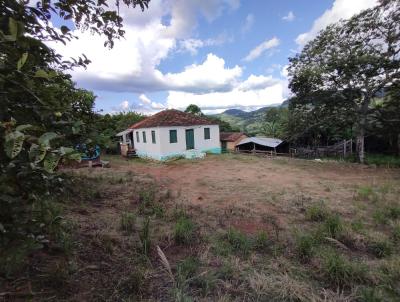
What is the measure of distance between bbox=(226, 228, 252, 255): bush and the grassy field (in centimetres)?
2

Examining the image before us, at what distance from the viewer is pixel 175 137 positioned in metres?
18.8

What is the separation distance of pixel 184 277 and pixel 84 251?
1.24 metres

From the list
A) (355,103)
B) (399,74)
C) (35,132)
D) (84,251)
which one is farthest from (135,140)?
(35,132)

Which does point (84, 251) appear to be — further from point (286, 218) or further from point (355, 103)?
point (355, 103)

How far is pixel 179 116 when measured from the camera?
66.8ft

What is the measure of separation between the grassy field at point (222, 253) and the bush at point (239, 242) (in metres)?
0.02

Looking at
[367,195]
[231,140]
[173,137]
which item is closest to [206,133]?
[173,137]

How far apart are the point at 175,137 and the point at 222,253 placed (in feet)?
52.0

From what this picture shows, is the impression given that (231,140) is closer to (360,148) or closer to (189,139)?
(189,139)

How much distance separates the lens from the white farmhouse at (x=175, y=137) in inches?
722

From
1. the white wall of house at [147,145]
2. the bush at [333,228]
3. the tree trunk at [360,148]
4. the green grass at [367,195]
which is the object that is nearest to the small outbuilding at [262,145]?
the tree trunk at [360,148]

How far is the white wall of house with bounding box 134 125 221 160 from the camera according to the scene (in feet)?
59.8

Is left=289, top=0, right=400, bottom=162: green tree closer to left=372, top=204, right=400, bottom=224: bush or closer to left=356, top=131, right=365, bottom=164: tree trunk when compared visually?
left=356, top=131, right=365, bottom=164: tree trunk

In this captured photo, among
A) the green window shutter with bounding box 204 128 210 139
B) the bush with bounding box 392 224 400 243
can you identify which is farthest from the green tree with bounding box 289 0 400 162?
the bush with bounding box 392 224 400 243
